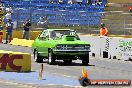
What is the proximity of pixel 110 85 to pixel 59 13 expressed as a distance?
30708 mm

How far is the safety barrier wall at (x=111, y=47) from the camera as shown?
97.3 feet

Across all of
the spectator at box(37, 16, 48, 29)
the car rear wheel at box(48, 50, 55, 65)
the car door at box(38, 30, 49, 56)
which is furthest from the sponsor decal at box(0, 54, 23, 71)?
the spectator at box(37, 16, 48, 29)

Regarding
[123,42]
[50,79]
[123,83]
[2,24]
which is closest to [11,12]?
[2,24]

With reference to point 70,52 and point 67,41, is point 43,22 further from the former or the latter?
A: point 70,52

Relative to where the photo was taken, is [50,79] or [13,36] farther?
[13,36]

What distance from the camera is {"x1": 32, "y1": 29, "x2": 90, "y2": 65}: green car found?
2448 cm

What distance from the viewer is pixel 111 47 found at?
1224 inches

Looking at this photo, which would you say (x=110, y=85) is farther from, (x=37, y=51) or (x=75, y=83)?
(x=37, y=51)

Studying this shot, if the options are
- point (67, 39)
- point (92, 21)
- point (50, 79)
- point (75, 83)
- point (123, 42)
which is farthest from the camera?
point (92, 21)

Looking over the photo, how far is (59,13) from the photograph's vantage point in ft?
147

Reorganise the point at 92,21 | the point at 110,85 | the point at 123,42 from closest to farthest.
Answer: the point at 110,85
the point at 123,42
the point at 92,21

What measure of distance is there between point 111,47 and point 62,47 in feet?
23.4

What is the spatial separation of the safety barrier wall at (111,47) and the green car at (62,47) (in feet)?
15.9

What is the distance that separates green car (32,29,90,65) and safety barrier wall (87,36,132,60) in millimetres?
4851
